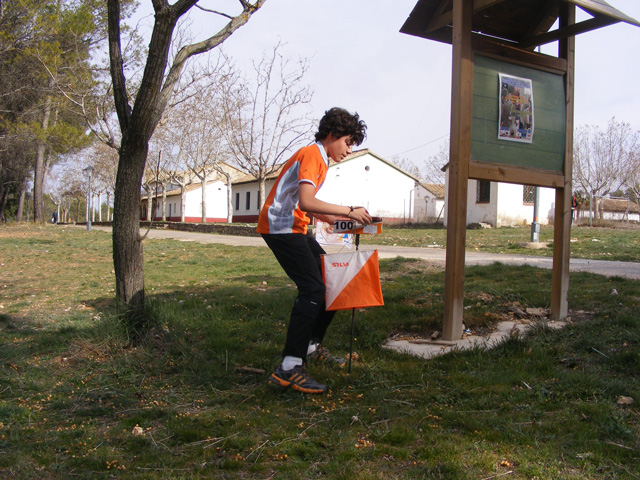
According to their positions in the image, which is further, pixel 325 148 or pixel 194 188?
pixel 194 188

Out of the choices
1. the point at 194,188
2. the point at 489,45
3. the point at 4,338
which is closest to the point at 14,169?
the point at 194,188

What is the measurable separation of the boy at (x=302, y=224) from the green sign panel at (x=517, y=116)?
1.54 meters

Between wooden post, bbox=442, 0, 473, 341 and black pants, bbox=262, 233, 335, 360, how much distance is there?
1479 millimetres

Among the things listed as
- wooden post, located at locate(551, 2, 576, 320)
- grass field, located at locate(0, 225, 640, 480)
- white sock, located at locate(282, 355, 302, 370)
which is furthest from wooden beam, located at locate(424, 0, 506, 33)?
white sock, located at locate(282, 355, 302, 370)

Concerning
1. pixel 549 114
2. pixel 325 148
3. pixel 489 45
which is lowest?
pixel 325 148

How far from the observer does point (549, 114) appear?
511cm

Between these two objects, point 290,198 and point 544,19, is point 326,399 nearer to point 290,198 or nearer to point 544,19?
point 290,198

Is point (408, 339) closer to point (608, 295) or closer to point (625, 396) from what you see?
point (625, 396)

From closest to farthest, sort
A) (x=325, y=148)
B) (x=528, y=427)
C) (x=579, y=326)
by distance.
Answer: (x=528, y=427)
(x=325, y=148)
(x=579, y=326)

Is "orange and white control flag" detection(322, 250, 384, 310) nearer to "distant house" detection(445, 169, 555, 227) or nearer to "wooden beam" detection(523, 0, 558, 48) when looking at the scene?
"wooden beam" detection(523, 0, 558, 48)

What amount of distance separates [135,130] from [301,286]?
206 centimetres

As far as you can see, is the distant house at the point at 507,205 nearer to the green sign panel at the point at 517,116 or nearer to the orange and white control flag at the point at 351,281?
the green sign panel at the point at 517,116

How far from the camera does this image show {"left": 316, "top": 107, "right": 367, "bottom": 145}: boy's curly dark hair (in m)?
3.77

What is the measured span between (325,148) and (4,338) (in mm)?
3550
